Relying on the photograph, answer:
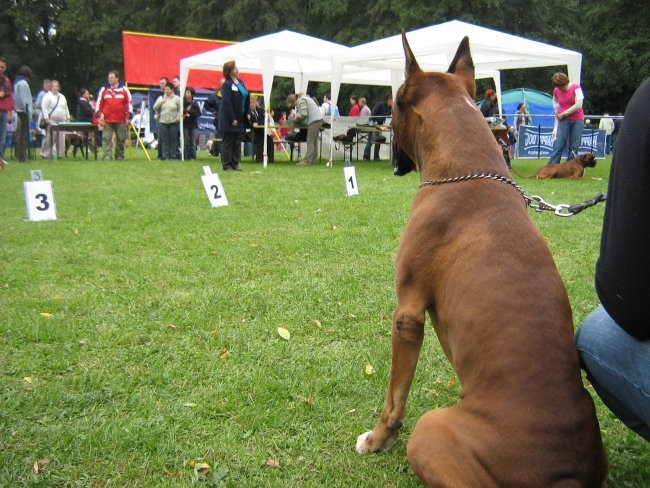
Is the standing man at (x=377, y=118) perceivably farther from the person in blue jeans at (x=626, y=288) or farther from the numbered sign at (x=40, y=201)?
the person in blue jeans at (x=626, y=288)

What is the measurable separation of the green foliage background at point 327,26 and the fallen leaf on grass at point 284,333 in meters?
36.9

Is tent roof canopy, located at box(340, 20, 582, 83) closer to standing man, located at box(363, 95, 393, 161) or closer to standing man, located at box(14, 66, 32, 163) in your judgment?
standing man, located at box(363, 95, 393, 161)

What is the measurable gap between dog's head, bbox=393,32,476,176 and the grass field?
56.0 inches

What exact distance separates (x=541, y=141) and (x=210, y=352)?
22.9 meters

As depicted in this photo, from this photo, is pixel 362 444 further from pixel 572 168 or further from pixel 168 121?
pixel 168 121

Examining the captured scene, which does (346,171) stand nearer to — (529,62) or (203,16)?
(529,62)

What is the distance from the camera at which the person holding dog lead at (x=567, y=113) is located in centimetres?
1410

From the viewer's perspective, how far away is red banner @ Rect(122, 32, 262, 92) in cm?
2355

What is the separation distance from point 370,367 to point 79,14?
5410cm

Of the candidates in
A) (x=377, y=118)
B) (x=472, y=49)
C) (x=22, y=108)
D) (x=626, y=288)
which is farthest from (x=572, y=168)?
(x=22, y=108)

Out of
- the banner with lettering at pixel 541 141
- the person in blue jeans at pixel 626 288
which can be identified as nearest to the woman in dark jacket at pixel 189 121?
the banner with lettering at pixel 541 141

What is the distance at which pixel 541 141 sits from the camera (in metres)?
24.1

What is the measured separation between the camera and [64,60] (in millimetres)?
53844

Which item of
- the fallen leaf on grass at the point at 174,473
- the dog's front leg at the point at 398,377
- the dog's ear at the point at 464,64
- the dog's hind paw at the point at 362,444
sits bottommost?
the fallen leaf on grass at the point at 174,473
